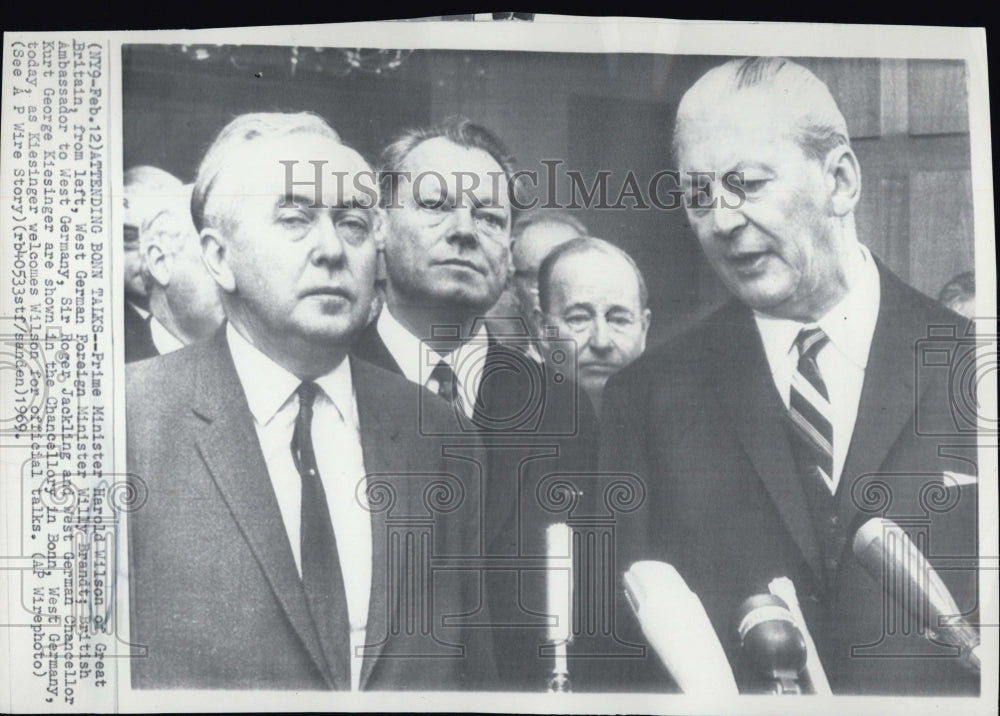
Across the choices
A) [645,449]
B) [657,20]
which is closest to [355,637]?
[645,449]

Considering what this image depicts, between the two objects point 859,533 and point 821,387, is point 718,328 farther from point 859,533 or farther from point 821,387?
point 859,533

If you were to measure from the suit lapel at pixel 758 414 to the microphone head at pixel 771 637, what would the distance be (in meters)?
0.07

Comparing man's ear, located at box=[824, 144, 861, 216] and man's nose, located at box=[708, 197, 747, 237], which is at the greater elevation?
man's ear, located at box=[824, 144, 861, 216]

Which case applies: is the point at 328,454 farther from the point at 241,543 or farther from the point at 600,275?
the point at 600,275

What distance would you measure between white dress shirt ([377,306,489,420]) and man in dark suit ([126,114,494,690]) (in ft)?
0.08

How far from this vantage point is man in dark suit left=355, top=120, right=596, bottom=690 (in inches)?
37.0

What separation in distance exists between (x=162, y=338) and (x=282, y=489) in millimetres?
218

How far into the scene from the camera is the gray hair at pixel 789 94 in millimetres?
949

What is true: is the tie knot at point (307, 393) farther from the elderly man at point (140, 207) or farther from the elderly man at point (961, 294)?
the elderly man at point (961, 294)

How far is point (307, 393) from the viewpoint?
0.95 m

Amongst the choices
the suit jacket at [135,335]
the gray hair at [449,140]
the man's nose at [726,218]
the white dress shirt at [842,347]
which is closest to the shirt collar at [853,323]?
the white dress shirt at [842,347]

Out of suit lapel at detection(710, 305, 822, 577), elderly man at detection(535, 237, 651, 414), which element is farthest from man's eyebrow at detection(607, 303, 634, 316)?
suit lapel at detection(710, 305, 822, 577)

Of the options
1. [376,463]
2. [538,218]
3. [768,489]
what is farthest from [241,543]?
[768,489]

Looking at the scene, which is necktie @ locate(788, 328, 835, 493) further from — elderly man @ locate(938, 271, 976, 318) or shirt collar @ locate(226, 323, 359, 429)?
shirt collar @ locate(226, 323, 359, 429)
